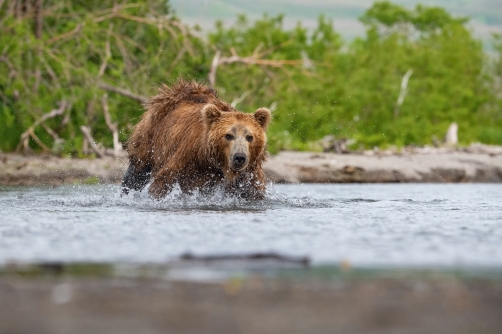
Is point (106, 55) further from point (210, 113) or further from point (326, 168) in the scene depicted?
point (210, 113)

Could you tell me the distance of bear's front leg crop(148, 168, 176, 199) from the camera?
25.1 ft

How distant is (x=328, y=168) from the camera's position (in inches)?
523

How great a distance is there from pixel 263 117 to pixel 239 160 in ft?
2.37

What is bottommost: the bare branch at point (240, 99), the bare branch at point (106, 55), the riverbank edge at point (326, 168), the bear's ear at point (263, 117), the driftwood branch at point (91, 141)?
the riverbank edge at point (326, 168)

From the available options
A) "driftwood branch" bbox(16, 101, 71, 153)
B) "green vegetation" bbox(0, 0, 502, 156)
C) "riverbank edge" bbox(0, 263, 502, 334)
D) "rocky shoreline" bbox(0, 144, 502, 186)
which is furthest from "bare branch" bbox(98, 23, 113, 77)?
"riverbank edge" bbox(0, 263, 502, 334)

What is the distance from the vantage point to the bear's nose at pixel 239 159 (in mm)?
7062

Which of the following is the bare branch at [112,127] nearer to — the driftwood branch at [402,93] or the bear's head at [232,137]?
the bear's head at [232,137]

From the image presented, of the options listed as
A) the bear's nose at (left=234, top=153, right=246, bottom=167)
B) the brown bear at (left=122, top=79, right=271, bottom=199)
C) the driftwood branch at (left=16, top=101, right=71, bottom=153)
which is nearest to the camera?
the bear's nose at (left=234, top=153, right=246, bottom=167)

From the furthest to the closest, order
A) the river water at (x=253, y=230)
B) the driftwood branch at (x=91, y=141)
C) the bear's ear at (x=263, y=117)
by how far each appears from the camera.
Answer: the driftwood branch at (x=91, y=141) → the bear's ear at (x=263, y=117) → the river water at (x=253, y=230)

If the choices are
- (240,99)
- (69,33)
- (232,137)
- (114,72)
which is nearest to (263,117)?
(232,137)

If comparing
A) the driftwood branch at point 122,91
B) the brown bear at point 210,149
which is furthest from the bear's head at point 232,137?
the driftwood branch at point 122,91

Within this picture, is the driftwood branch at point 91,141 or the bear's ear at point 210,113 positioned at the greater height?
the bear's ear at point 210,113

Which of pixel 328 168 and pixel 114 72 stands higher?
pixel 114 72

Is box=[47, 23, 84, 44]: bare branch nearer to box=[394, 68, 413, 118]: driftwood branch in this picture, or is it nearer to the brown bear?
the brown bear
